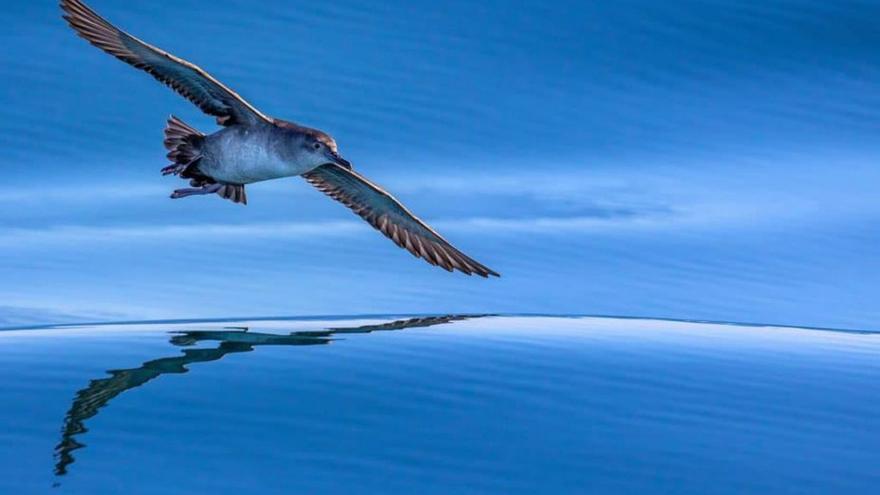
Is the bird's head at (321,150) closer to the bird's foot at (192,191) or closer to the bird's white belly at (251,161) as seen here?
the bird's white belly at (251,161)

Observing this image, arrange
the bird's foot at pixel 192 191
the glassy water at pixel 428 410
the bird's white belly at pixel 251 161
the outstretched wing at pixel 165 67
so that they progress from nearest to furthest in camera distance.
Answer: the glassy water at pixel 428 410 → the outstretched wing at pixel 165 67 → the bird's white belly at pixel 251 161 → the bird's foot at pixel 192 191

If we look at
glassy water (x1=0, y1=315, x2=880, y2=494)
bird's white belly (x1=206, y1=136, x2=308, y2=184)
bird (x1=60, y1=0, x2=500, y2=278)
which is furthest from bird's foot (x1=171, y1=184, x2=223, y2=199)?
glassy water (x1=0, y1=315, x2=880, y2=494)

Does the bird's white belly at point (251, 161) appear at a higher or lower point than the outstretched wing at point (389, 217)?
higher

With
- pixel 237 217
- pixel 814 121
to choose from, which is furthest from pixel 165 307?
pixel 814 121

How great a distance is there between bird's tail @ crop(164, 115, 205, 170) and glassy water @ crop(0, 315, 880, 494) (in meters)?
2.14

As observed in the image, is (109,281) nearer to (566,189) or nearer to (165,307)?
(165,307)

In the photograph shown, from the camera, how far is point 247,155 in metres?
7.24

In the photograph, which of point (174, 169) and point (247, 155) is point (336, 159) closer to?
point (247, 155)

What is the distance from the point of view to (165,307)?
249 inches

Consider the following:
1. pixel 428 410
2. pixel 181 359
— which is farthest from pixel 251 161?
pixel 428 410

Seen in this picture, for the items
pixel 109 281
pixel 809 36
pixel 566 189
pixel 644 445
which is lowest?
pixel 644 445

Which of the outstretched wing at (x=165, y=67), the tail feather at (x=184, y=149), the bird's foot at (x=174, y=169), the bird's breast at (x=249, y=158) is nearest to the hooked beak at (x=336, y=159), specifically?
the bird's breast at (x=249, y=158)

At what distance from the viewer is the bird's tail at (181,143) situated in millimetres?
7414

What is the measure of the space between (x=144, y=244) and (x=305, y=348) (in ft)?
8.19
